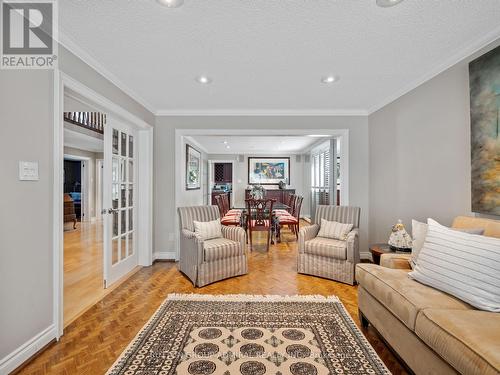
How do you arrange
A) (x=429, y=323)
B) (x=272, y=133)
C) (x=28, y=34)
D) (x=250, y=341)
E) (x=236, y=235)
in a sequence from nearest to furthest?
(x=429, y=323) < (x=28, y=34) < (x=250, y=341) < (x=236, y=235) < (x=272, y=133)

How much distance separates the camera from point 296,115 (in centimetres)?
405

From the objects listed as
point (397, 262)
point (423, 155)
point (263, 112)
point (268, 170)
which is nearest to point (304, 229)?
point (397, 262)

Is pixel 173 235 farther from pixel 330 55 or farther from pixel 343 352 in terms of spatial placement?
pixel 330 55

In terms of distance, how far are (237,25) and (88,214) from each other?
8420 mm

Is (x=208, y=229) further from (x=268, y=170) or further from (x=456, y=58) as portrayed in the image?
(x=268, y=170)

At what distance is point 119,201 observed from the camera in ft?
10.6

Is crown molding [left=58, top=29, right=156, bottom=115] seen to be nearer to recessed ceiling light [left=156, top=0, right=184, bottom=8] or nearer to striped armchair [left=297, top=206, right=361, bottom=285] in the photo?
recessed ceiling light [left=156, top=0, right=184, bottom=8]

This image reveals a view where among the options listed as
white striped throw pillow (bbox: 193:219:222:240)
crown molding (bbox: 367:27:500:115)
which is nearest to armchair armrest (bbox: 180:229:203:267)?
white striped throw pillow (bbox: 193:219:222:240)

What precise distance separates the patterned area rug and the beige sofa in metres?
0.27

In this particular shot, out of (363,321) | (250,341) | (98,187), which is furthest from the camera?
(98,187)

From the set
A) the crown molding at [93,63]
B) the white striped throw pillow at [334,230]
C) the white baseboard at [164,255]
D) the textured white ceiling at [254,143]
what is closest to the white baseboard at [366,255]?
the white striped throw pillow at [334,230]

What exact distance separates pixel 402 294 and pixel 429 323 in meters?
0.28

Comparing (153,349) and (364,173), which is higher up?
(364,173)

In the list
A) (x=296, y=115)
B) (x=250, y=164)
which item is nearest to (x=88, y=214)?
(x=250, y=164)
